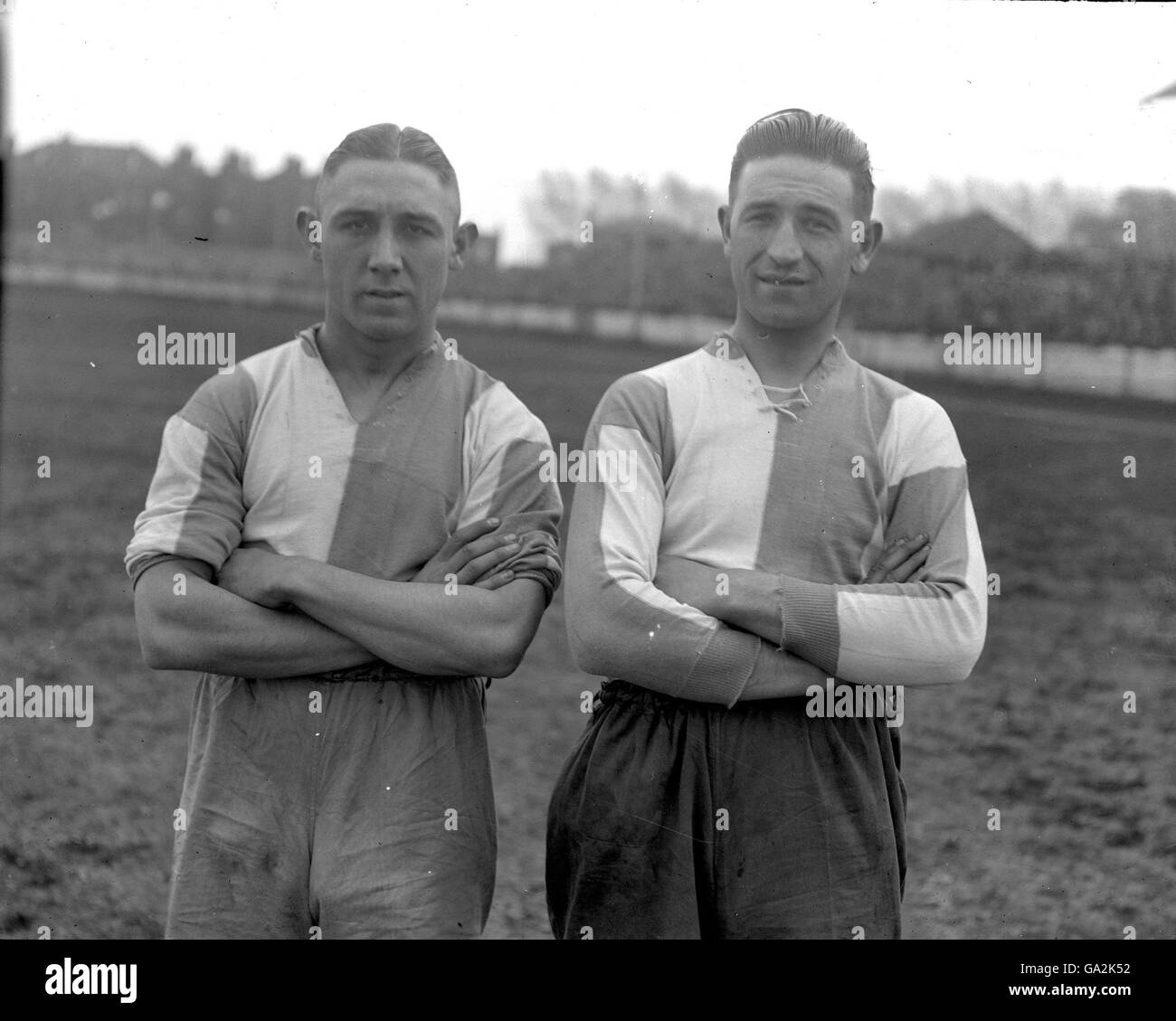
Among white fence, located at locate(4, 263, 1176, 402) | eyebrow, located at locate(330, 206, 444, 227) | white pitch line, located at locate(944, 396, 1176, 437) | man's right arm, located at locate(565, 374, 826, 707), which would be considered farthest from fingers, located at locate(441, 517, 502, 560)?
white pitch line, located at locate(944, 396, 1176, 437)

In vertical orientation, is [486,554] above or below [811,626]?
above

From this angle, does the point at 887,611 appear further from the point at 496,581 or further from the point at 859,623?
the point at 496,581

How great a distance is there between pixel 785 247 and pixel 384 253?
30.7 inches

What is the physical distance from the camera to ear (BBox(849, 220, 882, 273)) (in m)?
2.76

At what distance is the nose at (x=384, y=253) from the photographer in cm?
266

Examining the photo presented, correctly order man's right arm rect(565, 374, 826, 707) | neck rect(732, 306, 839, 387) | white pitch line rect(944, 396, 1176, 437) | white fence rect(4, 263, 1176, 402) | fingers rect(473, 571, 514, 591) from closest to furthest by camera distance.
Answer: man's right arm rect(565, 374, 826, 707) → fingers rect(473, 571, 514, 591) → neck rect(732, 306, 839, 387) → white fence rect(4, 263, 1176, 402) → white pitch line rect(944, 396, 1176, 437)

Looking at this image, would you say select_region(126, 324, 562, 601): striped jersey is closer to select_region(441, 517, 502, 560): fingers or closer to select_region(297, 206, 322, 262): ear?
select_region(441, 517, 502, 560): fingers

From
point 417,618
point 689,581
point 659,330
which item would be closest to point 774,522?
point 689,581

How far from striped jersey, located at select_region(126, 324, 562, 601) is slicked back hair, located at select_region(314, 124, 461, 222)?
38cm

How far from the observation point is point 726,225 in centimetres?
280

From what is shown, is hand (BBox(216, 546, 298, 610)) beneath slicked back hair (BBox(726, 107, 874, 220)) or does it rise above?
beneath

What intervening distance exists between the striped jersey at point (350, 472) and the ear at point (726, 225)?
0.54 meters

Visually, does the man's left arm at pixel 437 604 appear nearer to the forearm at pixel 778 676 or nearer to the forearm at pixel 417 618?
the forearm at pixel 417 618
